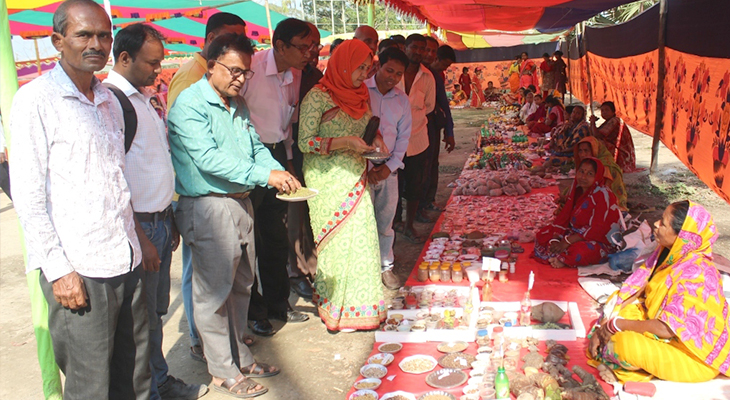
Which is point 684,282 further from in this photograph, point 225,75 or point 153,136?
point 153,136

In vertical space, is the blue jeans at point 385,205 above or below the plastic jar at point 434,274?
above

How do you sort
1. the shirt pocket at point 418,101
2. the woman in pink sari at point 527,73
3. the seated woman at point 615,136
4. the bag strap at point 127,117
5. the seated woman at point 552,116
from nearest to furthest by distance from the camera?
the bag strap at point 127,117 → the shirt pocket at point 418,101 → the seated woman at point 615,136 → the seated woman at point 552,116 → the woman in pink sari at point 527,73

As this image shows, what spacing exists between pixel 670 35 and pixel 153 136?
7.53m

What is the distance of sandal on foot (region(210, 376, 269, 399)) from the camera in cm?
317

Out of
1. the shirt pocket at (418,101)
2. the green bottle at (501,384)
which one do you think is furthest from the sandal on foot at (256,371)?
the shirt pocket at (418,101)

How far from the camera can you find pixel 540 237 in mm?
5031

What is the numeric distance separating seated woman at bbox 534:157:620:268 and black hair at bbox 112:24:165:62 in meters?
3.56

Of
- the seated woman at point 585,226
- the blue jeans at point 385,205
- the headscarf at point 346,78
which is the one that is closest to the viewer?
the headscarf at point 346,78

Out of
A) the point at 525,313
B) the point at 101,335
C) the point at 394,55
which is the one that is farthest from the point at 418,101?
the point at 101,335

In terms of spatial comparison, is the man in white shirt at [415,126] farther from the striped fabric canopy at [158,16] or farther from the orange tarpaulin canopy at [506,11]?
the striped fabric canopy at [158,16]

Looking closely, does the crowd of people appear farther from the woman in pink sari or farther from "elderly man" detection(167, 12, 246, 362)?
the woman in pink sari

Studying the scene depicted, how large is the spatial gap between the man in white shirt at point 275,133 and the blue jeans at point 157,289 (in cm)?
85

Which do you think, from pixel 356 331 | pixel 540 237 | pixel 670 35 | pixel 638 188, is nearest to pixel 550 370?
pixel 356 331

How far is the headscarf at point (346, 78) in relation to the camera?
11.7 feet
